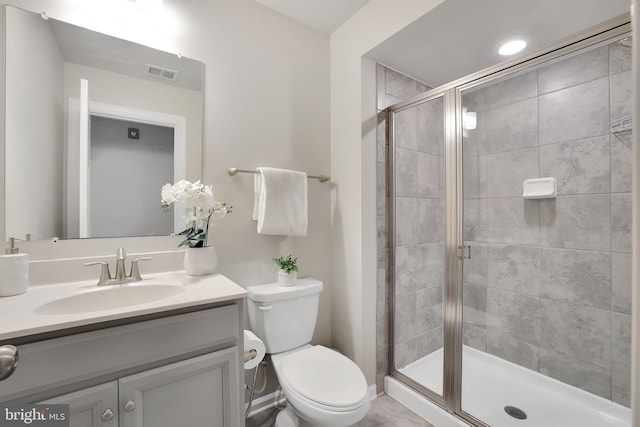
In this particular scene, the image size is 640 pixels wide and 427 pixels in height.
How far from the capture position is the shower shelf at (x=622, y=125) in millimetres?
1465

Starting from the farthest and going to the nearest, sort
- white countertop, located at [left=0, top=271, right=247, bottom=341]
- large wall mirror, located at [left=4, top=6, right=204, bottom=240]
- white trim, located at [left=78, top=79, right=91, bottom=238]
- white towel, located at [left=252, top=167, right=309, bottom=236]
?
white towel, located at [left=252, top=167, right=309, bottom=236] → white trim, located at [left=78, top=79, right=91, bottom=238] → large wall mirror, located at [left=4, top=6, right=204, bottom=240] → white countertop, located at [left=0, top=271, right=247, bottom=341]

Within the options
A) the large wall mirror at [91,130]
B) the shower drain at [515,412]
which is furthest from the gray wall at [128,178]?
the shower drain at [515,412]

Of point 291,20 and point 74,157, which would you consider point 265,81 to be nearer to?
point 291,20

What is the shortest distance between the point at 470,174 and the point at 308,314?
1263 mm

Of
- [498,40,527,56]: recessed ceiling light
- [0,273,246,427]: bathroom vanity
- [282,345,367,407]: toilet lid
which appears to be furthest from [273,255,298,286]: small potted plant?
[498,40,527,56]: recessed ceiling light

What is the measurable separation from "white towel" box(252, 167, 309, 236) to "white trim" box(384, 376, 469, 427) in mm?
1141

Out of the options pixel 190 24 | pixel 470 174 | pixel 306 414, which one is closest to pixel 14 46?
pixel 190 24

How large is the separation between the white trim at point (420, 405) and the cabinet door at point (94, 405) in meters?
1.52

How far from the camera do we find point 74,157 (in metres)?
1.20

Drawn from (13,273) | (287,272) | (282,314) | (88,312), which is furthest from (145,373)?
(287,272)

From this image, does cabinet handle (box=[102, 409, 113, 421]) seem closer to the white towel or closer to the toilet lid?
the toilet lid

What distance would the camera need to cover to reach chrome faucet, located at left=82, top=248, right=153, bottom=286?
1.16 m

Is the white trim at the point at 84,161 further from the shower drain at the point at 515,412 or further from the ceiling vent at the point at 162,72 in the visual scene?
the shower drain at the point at 515,412

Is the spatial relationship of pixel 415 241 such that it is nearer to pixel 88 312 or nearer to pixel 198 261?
pixel 198 261
